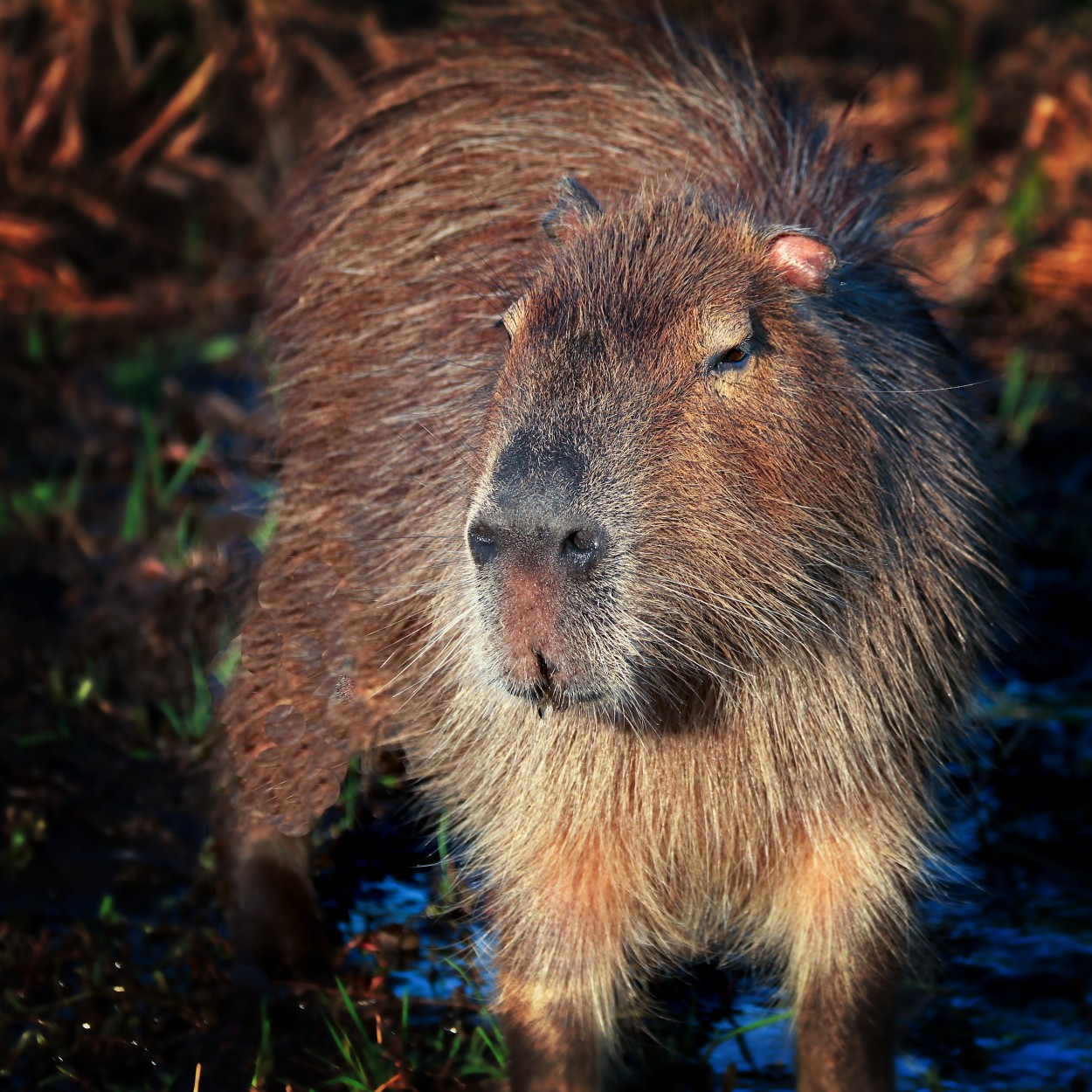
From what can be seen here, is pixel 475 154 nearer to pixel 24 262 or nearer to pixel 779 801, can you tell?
pixel 779 801

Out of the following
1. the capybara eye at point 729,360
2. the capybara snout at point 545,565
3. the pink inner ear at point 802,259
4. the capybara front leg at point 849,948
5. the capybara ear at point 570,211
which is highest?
the capybara ear at point 570,211

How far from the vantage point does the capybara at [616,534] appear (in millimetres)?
2508

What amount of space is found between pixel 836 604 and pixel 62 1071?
1.53 meters

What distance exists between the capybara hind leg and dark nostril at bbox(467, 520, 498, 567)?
1.27 meters

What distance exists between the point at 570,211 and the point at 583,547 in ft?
2.31

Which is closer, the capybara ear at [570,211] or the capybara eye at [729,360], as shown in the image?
the capybara eye at [729,360]

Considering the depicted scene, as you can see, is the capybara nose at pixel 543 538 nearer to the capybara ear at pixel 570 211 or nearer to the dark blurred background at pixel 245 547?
the capybara ear at pixel 570 211

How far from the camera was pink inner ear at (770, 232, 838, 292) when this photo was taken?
2.65m

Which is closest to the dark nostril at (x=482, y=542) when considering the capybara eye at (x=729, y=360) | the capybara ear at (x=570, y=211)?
the capybara eye at (x=729, y=360)

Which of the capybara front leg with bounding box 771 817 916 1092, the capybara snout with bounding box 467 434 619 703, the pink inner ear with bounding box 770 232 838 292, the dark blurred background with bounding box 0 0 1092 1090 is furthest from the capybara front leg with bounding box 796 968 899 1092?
the pink inner ear with bounding box 770 232 838 292

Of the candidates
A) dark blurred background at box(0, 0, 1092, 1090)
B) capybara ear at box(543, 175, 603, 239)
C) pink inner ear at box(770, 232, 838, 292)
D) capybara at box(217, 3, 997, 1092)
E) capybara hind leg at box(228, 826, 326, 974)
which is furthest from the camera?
capybara hind leg at box(228, 826, 326, 974)

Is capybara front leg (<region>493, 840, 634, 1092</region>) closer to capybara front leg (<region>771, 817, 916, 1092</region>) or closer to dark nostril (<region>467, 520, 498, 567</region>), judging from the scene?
capybara front leg (<region>771, 817, 916, 1092</region>)

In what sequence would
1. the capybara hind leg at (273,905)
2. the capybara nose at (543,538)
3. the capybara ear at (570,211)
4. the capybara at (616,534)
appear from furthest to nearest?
the capybara hind leg at (273,905)
the capybara ear at (570,211)
the capybara at (616,534)
the capybara nose at (543,538)

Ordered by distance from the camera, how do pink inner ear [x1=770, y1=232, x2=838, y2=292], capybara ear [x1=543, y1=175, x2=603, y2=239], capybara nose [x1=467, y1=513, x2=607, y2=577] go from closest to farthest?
1. capybara nose [x1=467, y1=513, x2=607, y2=577]
2. pink inner ear [x1=770, y1=232, x2=838, y2=292]
3. capybara ear [x1=543, y1=175, x2=603, y2=239]
